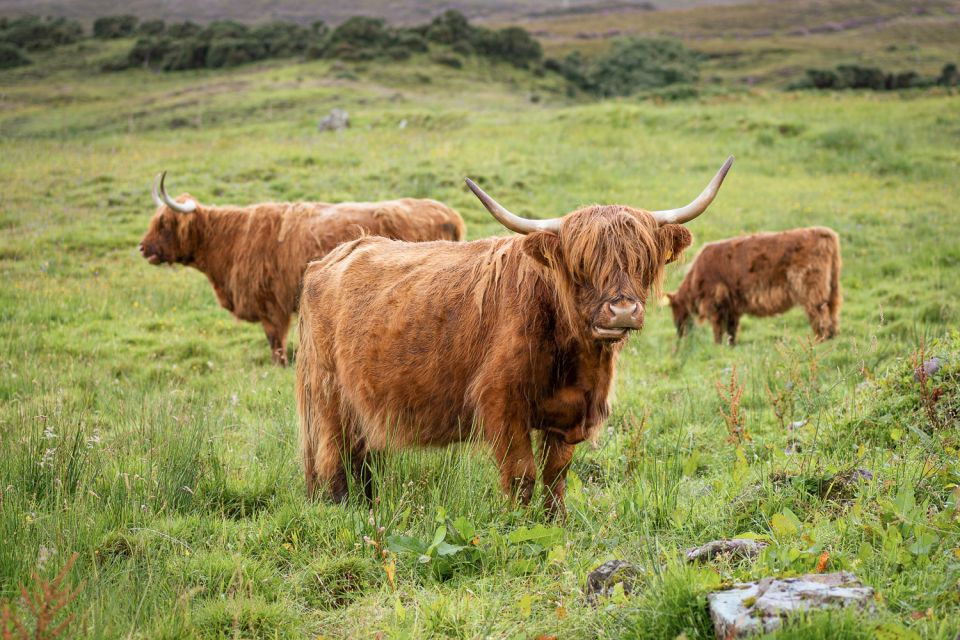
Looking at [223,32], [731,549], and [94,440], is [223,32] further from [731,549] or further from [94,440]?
[731,549]

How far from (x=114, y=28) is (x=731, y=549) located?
6662cm

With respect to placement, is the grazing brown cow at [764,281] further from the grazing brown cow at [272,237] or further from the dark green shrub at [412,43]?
the dark green shrub at [412,43]

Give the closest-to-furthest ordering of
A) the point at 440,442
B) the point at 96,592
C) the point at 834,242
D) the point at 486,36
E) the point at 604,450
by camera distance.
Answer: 1. the point at 96,592
2. the point at 440,442
3. the point at 604,450
4. the point at 834,242
5. the point at 486,36

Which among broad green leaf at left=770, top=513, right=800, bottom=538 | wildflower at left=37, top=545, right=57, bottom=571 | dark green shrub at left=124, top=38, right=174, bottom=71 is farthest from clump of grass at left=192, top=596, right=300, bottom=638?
dark green shrub at left=124, top=38, right=174, bottom=71

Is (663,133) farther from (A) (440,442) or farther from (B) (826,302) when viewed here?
(A) (440,442)

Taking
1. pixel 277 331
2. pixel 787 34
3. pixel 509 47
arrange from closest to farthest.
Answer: pixel 277 331 → pixel 509 47 → pixel 787 34

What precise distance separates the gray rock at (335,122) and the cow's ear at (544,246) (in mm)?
21246

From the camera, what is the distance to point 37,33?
5469 cm

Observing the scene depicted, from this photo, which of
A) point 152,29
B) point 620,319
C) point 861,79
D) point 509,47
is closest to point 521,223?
point 620,319

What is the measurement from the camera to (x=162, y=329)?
9.01m

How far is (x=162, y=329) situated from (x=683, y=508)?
7360 millimetres

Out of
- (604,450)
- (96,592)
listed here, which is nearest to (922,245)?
(604,450)

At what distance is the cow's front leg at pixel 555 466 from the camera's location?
3689mm

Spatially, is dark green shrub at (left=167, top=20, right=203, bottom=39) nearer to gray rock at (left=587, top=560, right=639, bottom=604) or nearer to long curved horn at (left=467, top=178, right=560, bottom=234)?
Result: long curved horn at (left=467, top=178, right=560, bottom=234)
